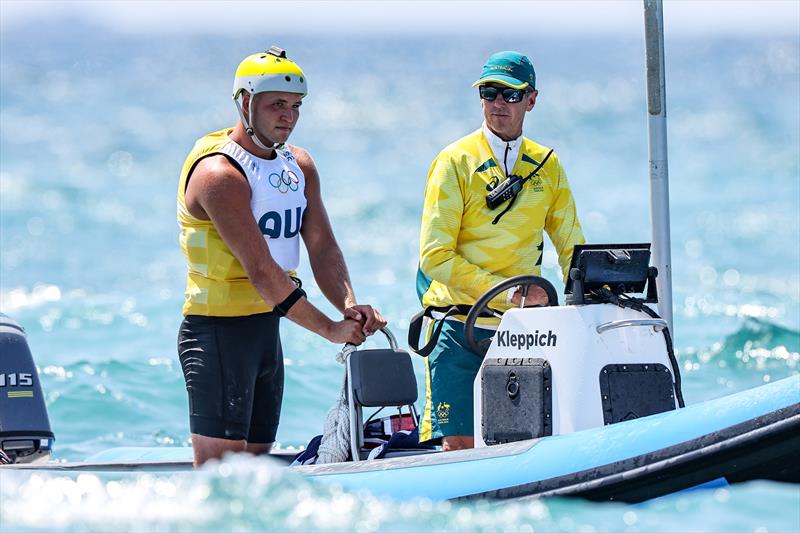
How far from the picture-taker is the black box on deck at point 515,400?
446cm

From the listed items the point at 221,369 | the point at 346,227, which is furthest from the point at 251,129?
the point at 346,227

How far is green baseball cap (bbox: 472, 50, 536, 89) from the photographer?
4.95m

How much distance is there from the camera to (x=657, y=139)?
5945 mm

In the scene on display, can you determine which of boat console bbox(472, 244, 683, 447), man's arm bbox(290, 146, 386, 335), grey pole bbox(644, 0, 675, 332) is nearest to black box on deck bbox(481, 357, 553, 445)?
boat console bbox(472, 244, 683, 447)

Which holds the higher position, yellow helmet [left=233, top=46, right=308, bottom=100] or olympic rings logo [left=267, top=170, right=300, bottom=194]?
yellow helmet [left=233, top=46, right=308, bottom=100]

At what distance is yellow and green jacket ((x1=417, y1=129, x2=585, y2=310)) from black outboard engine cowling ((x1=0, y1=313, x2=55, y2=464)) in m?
1.67

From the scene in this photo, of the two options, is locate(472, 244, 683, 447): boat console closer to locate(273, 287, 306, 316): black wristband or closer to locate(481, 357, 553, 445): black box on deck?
locate(481, 357, 553, 445): black box on deck

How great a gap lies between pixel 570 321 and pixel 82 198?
1919 centimetres

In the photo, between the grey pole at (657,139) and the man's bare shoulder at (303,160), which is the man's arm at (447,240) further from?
the grey pole at (657,139)

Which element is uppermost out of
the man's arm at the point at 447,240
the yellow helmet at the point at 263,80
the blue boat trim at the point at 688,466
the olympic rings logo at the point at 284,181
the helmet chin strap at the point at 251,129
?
the yellow helmet at the point at 263,80

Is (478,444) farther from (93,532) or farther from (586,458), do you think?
(93,532)

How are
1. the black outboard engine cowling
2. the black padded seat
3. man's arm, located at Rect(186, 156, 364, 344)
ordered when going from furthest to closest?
the black outboard engine cowling, the black padded seat, man's arm, located at Rect(186, 156, 364, 344)

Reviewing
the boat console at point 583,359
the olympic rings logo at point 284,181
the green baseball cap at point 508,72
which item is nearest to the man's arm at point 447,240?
the boat console at point 583,359

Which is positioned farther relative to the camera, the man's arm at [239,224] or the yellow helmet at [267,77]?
the yellow helmet at [267,77]
